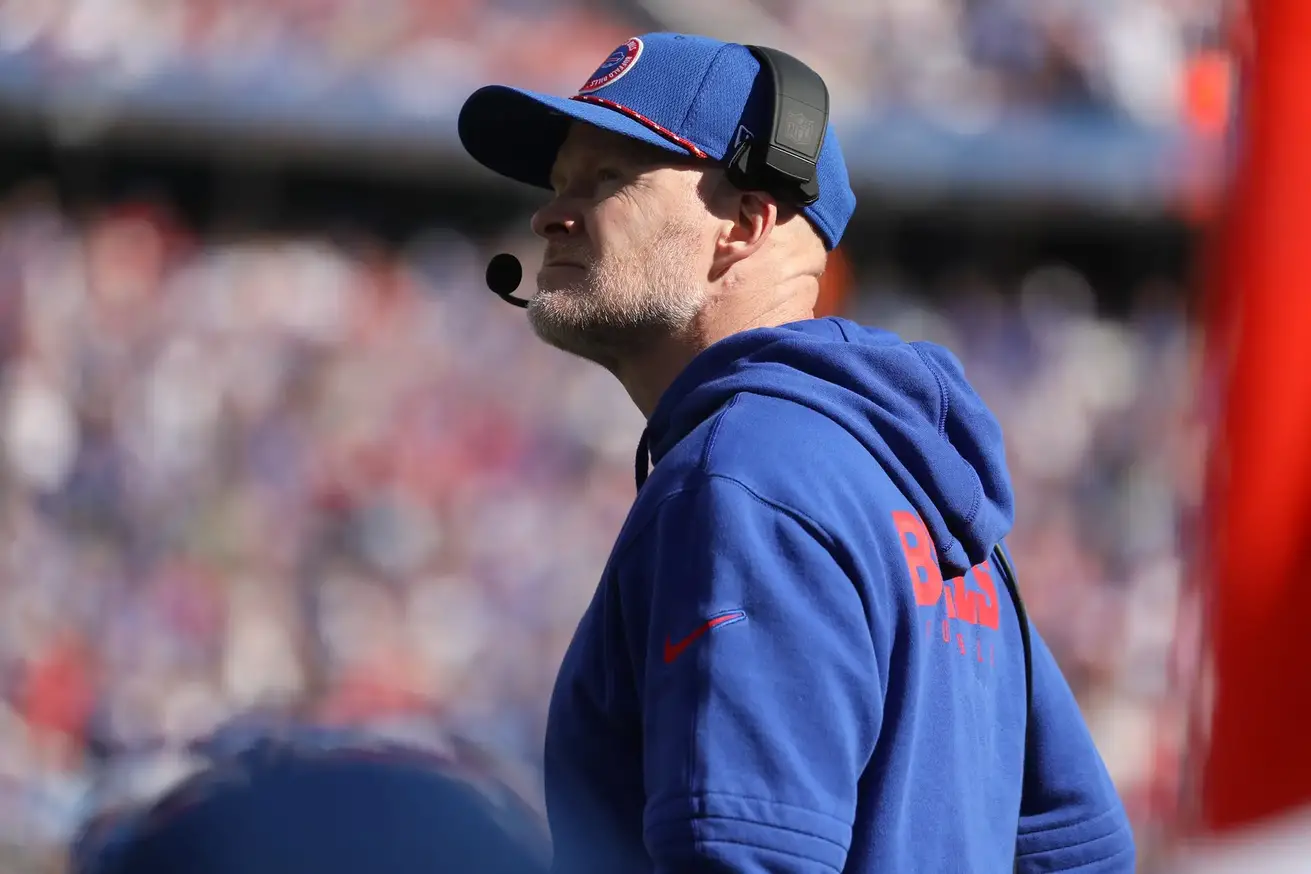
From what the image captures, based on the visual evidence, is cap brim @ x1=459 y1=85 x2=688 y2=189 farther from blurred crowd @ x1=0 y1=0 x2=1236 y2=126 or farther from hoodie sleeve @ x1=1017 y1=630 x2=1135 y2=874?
blurred crowd @ x1=0 y1=0 x2=1236 y2=126

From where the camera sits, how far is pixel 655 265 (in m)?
1.65

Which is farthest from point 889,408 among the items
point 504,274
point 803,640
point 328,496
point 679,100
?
point 328,496

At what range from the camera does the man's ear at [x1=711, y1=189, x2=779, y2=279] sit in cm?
166

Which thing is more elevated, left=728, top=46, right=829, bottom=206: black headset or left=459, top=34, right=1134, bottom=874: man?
left=728, top=46, right=829, bottom=206: black headset

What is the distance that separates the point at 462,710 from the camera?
4980 millimetres

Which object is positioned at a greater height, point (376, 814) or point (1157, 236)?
point (1157, 236)

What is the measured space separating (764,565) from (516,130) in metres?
0.79

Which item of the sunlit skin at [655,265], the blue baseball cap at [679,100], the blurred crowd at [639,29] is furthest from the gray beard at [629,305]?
the blurred crowd at [639,29]

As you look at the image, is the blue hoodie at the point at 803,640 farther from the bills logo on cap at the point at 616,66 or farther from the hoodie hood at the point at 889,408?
the bills logo on cap at the point at 616,66

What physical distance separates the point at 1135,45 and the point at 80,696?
435cm

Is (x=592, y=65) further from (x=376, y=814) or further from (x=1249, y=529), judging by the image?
(x=376, y=814)

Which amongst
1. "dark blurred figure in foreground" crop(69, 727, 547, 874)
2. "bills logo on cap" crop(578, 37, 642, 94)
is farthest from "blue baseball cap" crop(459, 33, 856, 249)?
"dark blurred figure in foreground" crop(69, 727, 547, 874)

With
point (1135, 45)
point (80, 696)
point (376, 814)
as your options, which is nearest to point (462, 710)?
point (80, 696)

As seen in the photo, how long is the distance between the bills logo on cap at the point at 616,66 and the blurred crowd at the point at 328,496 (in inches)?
121
